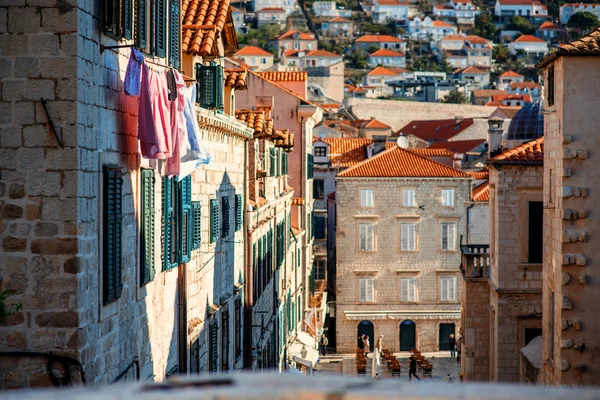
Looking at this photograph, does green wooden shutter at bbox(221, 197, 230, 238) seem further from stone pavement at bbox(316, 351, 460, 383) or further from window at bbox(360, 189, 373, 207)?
window at bbox(360, 189, 373, 207)

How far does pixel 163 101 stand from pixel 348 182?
39.2 meters

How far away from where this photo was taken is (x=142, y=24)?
1132 cm

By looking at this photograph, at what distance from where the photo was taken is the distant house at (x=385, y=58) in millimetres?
191000

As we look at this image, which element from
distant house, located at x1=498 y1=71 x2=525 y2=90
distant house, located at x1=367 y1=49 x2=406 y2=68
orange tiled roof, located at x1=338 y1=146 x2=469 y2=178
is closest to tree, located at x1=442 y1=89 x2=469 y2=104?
distant house, located at x1=498 y1=71 x2=525 y2=90

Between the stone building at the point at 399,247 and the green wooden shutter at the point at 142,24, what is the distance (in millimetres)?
39067

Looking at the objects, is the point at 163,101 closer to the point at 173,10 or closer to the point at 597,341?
the point at 173,10

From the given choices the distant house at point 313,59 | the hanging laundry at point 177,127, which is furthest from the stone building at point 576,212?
the distant house at point 313,59

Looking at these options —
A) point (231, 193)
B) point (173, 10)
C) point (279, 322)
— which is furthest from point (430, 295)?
point (173, 10)

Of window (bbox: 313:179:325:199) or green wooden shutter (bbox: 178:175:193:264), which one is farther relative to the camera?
window (bbox: 313:179:325:199)

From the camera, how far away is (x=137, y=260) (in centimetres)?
1115

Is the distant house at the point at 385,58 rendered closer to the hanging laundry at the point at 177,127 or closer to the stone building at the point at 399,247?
the stone building at the point at 399,247

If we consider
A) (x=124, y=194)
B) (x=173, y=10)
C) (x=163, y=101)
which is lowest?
(x=124, y=194)

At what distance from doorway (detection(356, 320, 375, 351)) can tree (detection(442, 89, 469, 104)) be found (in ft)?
351

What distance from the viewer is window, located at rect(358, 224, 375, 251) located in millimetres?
50875
